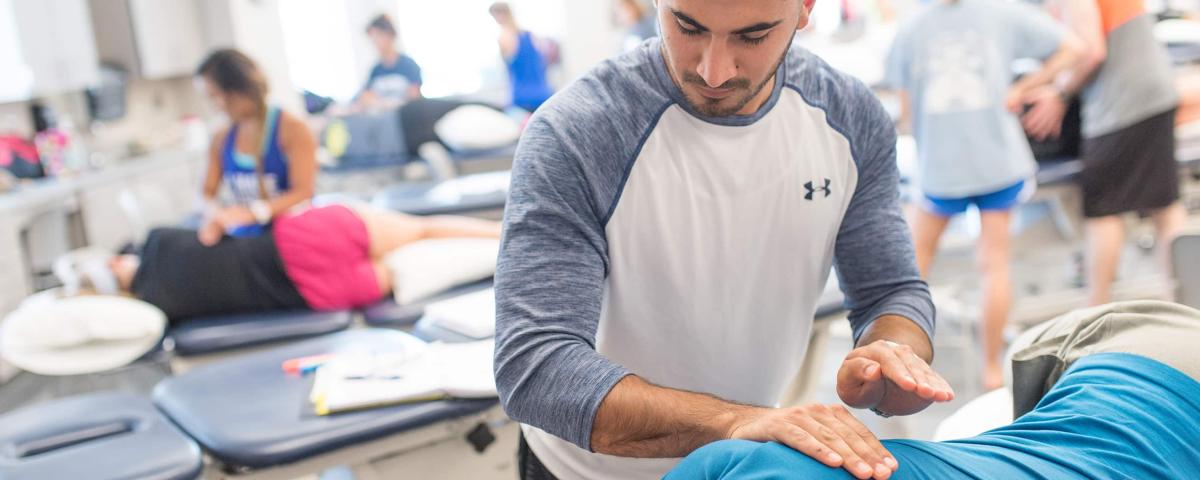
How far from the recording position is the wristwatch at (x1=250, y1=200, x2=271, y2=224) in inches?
110

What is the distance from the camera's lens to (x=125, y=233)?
490 centimetres

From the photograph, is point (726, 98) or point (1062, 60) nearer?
point (726, 98)

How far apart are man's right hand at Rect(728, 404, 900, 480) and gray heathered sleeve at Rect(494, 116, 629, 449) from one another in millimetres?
161

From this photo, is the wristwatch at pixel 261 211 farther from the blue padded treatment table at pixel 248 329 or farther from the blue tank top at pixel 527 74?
the blue tank top at pixel 527 74

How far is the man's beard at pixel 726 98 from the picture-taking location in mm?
967

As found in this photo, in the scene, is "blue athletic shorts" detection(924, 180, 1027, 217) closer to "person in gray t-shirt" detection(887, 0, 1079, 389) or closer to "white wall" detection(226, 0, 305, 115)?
"person in gray t-shirt" detection(887, 0, 1079, 389)

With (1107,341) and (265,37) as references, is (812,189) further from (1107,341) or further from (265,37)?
(265,37)

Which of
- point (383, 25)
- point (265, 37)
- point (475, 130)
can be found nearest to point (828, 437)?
point (475, 130)

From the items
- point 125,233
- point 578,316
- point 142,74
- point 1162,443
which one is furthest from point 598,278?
point 142,74

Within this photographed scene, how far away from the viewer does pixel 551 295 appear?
919mm

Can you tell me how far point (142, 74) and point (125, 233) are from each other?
1.83 metres

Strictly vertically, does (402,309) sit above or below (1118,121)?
below

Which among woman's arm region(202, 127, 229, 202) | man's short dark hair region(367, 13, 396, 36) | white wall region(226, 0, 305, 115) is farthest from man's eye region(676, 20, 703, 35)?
white wall region(226, 0, 305, 115)

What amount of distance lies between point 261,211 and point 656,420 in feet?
7.49
